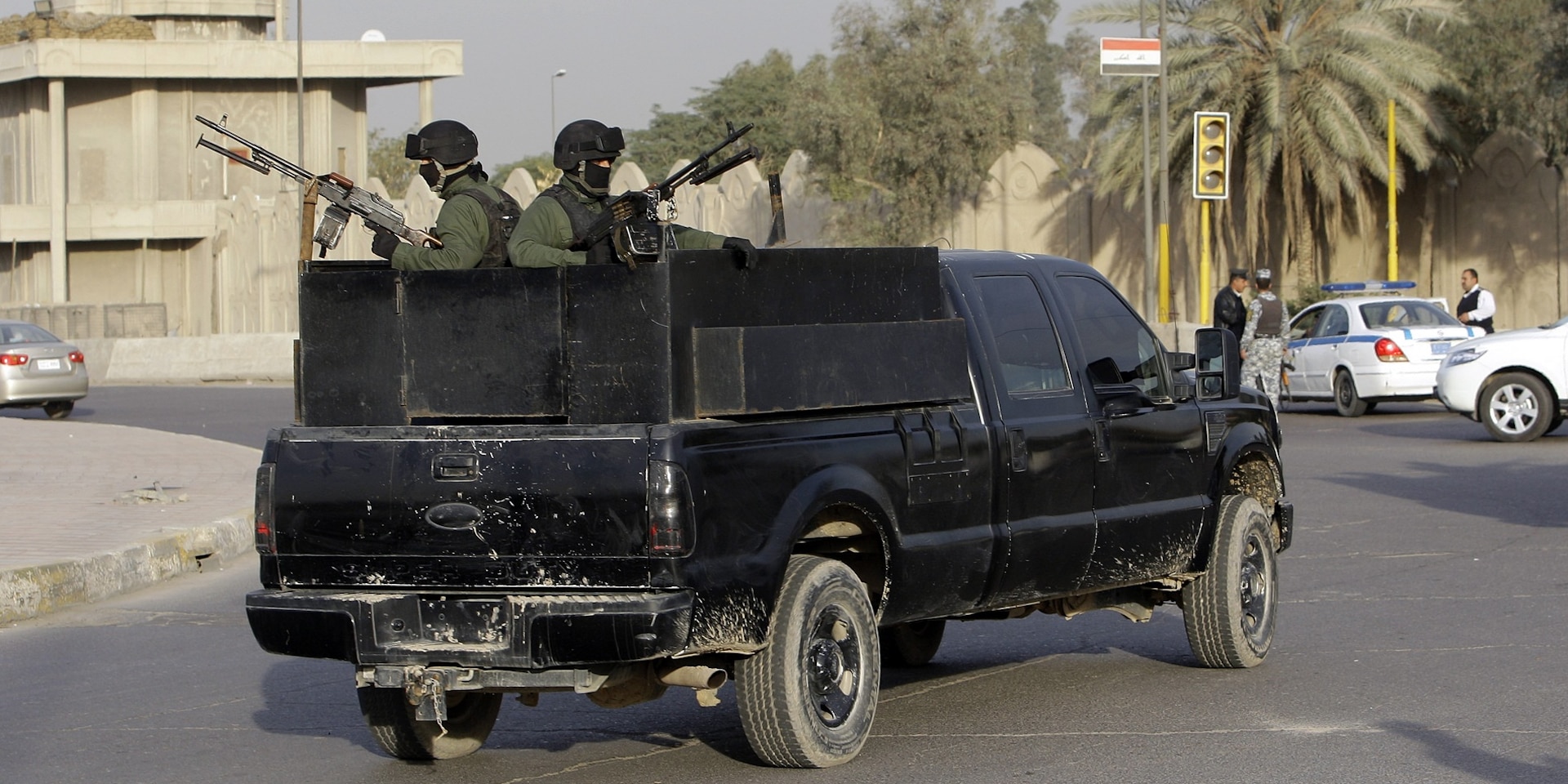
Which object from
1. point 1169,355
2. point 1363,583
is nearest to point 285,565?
point 1169,355

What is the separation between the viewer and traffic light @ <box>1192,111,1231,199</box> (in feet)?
88.7

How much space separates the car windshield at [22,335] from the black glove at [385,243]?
24193 millimetres

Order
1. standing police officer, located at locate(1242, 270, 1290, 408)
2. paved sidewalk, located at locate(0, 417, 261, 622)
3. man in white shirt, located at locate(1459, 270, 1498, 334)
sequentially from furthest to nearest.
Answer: man in white shirt, located at locate(1459, 270, 1498, 334) < standing police officer, located at locate(1242, 270, 1290, 408) < paved sidewalk, located at locate(0, 417, 261, 622)

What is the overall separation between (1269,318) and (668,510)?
17.9 metres

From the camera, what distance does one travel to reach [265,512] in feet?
20.1

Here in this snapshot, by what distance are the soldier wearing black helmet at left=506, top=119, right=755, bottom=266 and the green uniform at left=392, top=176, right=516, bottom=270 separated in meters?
0.15

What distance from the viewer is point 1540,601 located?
9.79 meters

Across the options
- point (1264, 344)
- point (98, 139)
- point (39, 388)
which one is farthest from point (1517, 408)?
point (98, 139)

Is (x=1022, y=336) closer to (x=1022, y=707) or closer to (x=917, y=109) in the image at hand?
(x=1022, y=707)

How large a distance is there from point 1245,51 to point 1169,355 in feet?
93.7

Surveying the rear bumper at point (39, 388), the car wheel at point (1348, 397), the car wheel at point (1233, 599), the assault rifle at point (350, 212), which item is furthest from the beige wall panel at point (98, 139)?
the car wheel at point (1233, 599)

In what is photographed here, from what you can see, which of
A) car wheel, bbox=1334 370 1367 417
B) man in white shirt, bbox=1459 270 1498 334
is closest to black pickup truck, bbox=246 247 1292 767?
car wheel, bbox=1334 370 1367 417

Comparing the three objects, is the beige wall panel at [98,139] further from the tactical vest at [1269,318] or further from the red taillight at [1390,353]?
the red taillight at [1390,353]

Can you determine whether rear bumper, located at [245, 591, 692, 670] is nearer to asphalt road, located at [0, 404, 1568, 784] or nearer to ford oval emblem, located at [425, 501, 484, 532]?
ford oval emblem, located at [425, 501, 484, 532]
